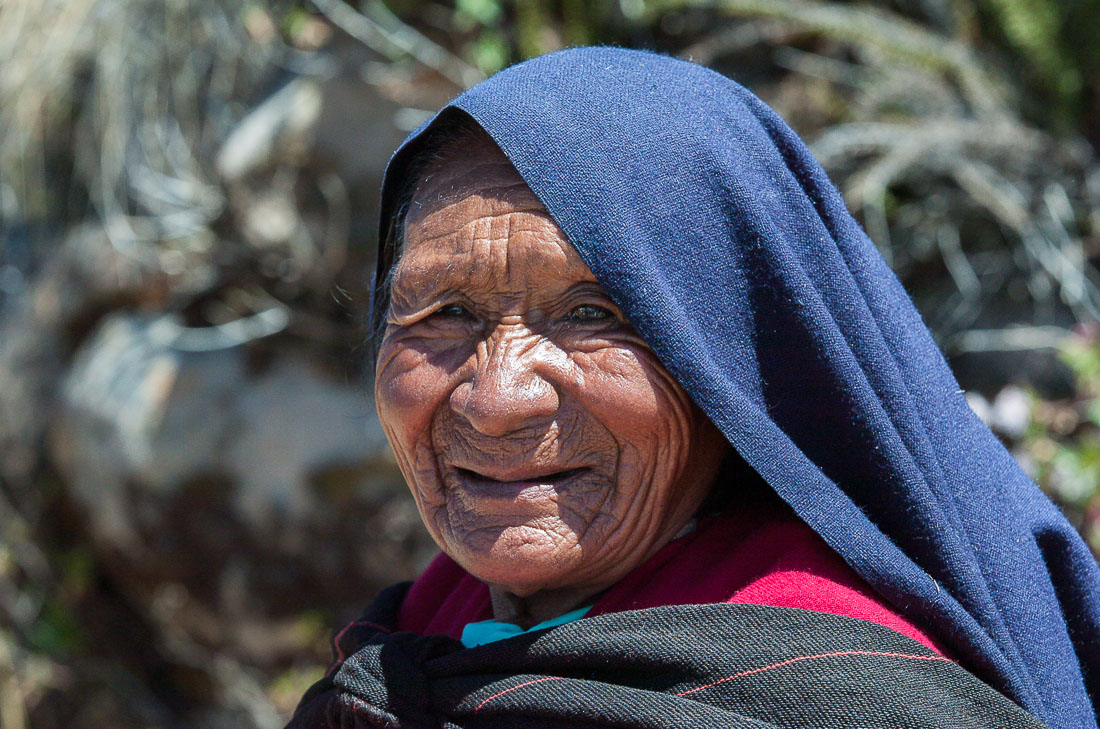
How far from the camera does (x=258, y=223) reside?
15.5 feet

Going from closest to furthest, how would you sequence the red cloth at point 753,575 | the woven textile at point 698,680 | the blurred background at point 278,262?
the woven textile at point 698,680 < the red cloth at point 753,575 < the blurred background at point 278,262

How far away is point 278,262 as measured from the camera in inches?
181

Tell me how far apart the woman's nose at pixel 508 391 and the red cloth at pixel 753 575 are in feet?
1.05

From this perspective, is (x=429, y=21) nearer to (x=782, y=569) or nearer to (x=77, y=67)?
(x=77, y=67)

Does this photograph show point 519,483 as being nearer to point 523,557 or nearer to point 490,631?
point 523,557

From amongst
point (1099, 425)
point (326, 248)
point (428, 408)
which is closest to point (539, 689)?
point (428, 408)

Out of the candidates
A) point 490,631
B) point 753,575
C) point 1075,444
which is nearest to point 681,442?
point 753,575

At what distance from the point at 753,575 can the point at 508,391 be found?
43cm

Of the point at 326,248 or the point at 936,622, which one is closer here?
the point at 936,622

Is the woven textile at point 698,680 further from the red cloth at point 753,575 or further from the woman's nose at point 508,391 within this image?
the woman's nose at point 508,391

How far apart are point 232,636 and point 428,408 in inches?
143

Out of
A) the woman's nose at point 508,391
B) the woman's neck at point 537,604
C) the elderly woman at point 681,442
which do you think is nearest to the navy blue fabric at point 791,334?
the elderly woman at point 681,442

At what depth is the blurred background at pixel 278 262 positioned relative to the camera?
11.7 feet

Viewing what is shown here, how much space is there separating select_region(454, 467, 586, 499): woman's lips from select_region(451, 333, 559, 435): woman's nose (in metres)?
0.08
